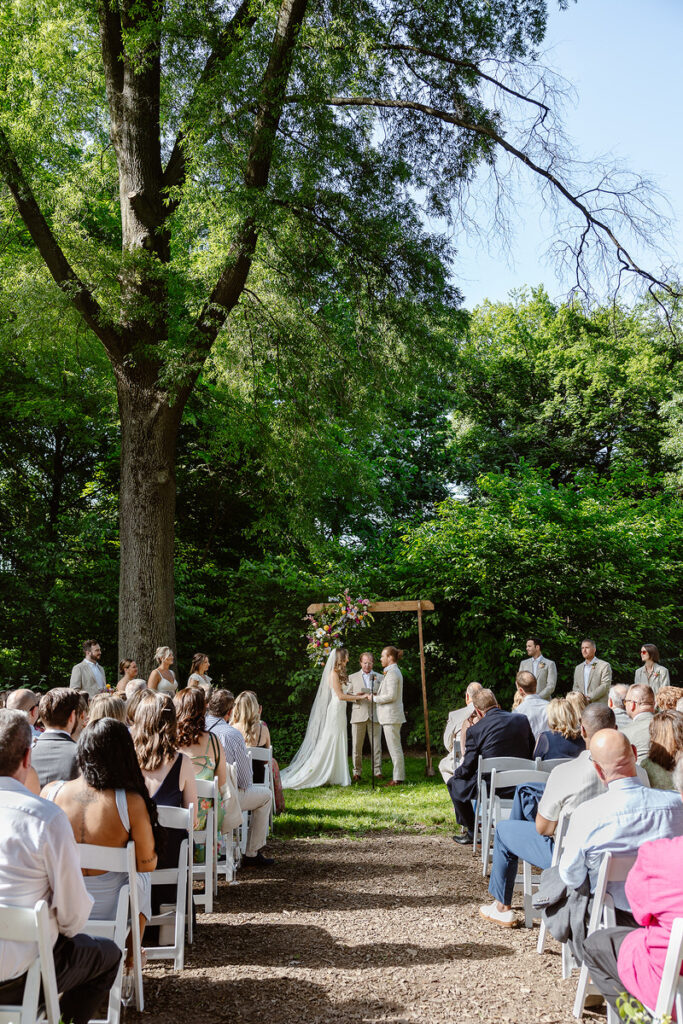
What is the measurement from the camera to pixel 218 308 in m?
9.63

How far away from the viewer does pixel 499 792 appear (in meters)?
6.75

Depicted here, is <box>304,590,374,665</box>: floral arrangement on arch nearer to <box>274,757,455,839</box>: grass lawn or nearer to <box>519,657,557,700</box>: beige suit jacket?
<box>274,757,455,839</box>: grass lawn

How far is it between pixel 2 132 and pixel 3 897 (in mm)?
9126

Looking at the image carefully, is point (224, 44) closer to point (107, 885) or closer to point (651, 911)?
point (107, 885)

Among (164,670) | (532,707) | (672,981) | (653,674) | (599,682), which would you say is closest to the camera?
(672,981)

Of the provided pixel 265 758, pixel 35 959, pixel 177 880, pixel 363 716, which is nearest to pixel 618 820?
pixel 177 880

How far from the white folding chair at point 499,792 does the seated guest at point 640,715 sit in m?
0.75

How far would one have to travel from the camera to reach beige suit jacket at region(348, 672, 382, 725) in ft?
41.2

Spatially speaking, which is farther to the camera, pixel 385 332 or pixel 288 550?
pixel 288 550

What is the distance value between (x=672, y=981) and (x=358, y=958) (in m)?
2.56

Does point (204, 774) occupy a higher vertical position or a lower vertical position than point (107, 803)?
lower

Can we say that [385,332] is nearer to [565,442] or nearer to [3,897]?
[3,897]

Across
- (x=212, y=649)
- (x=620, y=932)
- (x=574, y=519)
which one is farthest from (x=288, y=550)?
(x=620, y=932)

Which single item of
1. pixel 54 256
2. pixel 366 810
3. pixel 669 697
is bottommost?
pixel 366 810
